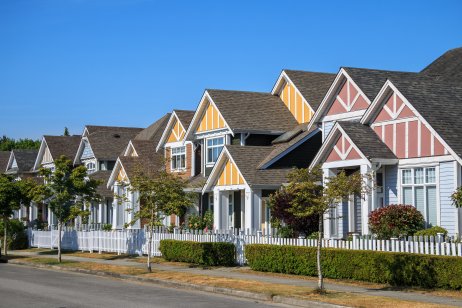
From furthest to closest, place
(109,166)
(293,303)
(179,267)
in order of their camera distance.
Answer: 1. (109,166)
2. (179,267)
3. (293,303)

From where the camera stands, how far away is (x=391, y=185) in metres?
29.0

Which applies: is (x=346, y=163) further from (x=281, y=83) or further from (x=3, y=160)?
(x=3, y=160)

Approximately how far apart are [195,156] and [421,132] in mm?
20150

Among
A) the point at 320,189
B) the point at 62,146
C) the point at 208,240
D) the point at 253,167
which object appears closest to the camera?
the point at 320,189

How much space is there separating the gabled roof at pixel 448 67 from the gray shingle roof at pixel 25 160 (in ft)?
139

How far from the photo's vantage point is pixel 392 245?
22.6 m

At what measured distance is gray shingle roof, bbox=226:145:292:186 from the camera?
36031 mm

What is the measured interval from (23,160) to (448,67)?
46026 millimetres

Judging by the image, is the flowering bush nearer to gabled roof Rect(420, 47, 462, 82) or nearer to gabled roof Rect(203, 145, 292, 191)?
gabled roof Rect(203, 145, 292, 191)

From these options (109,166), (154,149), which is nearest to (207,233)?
(154,149)

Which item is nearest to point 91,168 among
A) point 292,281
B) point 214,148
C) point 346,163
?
point 214,148

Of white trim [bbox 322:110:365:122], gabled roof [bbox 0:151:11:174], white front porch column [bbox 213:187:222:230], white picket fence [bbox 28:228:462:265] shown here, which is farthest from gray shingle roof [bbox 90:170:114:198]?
gabled roof [bbox 0:151:11:174]

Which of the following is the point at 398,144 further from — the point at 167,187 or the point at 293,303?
the point at 293,303

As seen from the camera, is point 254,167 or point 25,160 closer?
point 254,167
